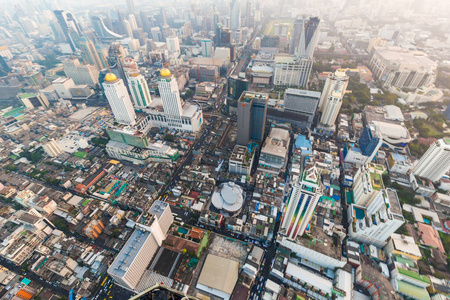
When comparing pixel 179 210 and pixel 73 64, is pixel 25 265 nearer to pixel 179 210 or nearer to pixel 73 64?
pixel 179 210

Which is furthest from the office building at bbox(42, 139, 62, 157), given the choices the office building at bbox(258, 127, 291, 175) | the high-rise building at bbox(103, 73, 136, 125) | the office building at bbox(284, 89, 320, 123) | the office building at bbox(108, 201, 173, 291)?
the office building at bbox(284, 89, 320, 123)

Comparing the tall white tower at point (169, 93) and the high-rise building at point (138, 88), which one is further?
the high-rise building at point (138, 88)

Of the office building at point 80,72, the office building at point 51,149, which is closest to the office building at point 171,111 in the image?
the office building at point 51,149

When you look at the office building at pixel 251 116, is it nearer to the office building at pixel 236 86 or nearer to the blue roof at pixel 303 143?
the blue roof at pixel 303 143

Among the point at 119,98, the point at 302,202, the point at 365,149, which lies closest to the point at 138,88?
the point at 119,98

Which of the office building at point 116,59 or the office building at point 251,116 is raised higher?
the office building at point 116,59

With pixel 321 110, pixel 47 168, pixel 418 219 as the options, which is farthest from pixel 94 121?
pixel 418 219
